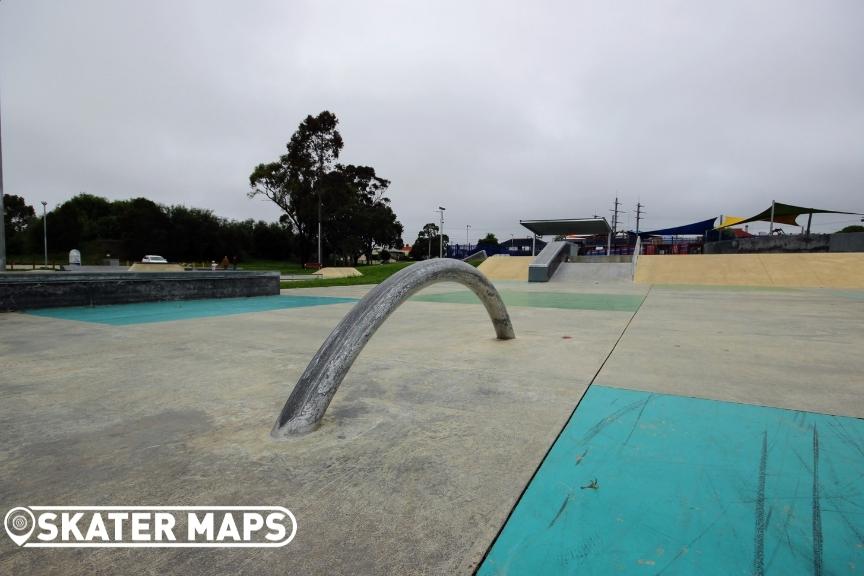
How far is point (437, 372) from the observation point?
3883mm

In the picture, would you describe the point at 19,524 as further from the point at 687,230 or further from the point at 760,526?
the point at 687,230

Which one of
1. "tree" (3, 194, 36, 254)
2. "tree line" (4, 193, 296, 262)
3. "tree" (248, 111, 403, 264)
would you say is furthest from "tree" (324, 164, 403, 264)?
"tree" (3, 194, 36, 254)

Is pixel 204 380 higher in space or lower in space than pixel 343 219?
lower

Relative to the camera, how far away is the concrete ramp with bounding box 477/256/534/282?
2241cm

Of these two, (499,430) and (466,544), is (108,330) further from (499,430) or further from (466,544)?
(466,544)

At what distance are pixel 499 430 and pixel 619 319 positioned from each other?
554 cm

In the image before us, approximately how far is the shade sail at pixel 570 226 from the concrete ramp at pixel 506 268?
630cm

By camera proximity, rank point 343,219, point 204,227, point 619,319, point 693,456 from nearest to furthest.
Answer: point 693,456, point 619,319, point 343,219, point 204,227

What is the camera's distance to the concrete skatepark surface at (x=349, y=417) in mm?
1574

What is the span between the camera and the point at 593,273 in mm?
20750

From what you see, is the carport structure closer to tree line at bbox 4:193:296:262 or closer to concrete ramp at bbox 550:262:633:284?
concrete ramp at bbox 550:262:633:284

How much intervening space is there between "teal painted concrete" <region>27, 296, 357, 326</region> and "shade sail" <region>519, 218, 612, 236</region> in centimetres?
2284

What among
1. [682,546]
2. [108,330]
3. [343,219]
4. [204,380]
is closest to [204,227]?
[343,219]

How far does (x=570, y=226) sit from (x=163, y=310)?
90.5ft
